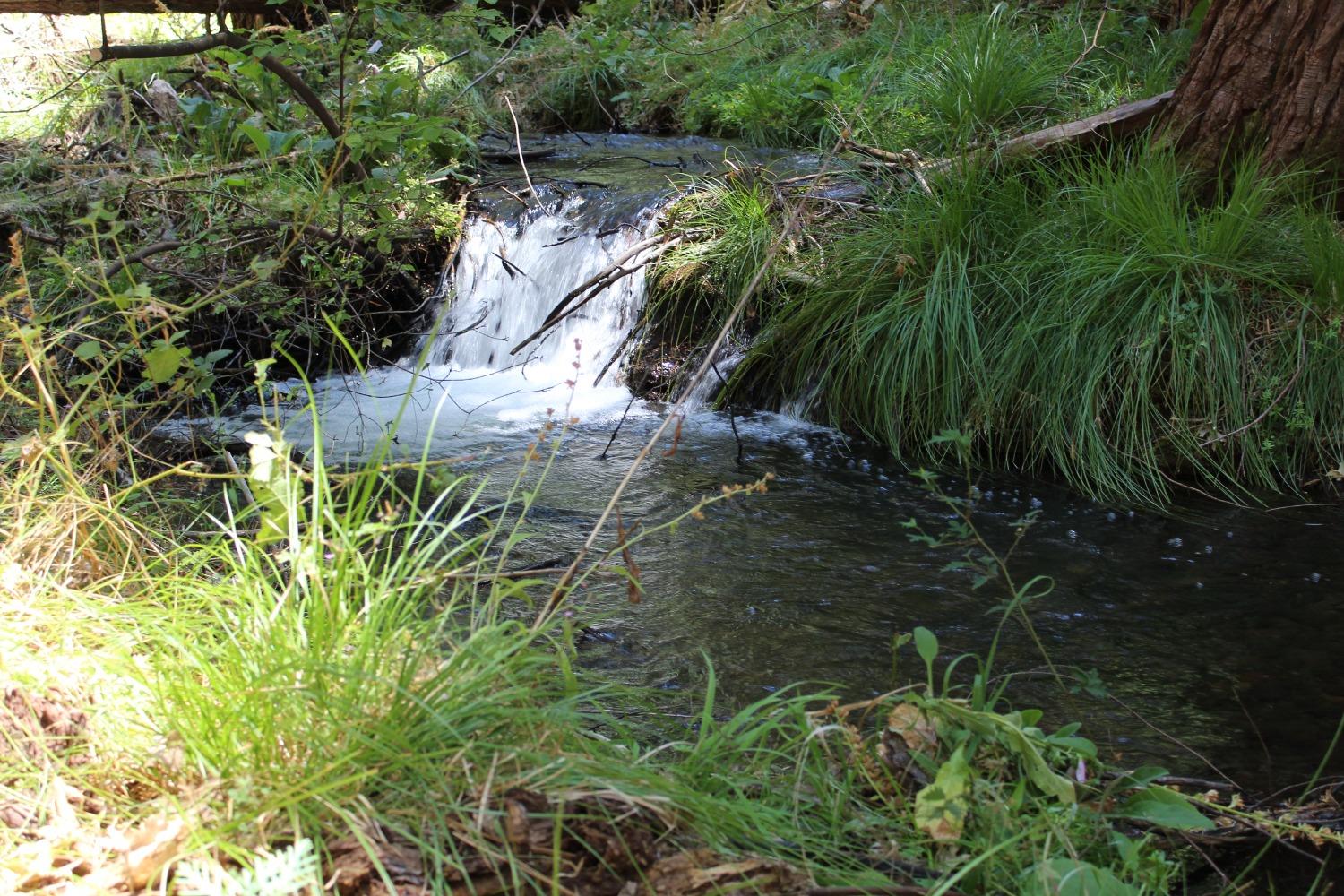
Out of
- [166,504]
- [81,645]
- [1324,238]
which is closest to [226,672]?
[81,645]

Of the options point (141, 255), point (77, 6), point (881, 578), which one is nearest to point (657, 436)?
point (881, 578)

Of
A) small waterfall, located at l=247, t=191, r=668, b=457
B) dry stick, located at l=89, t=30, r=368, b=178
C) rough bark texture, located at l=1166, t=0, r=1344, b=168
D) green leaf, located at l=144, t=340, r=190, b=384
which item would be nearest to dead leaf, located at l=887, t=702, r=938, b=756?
green leaf, located at l=144, t=340, r=190, b=384

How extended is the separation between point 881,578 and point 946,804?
1876mm

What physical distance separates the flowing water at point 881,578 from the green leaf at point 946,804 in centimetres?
86

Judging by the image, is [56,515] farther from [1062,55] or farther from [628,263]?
[1062,55]

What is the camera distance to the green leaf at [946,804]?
75.3 inches

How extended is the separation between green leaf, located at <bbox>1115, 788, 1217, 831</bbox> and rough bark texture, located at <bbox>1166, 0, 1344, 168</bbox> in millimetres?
3818

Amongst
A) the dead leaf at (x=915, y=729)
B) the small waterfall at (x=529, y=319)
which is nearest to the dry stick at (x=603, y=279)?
the small waterfall at (x=529, y=319)

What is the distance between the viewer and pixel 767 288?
19.3 feet

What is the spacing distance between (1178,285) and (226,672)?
13.3 ft

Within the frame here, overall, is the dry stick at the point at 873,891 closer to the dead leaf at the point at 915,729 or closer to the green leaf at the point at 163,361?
the dead leaf at the point at 915,729

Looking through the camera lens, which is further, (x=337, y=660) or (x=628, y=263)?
(x=628, y=263)

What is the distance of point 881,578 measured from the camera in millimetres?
3779

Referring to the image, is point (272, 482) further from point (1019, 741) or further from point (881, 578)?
point (881, 578)
